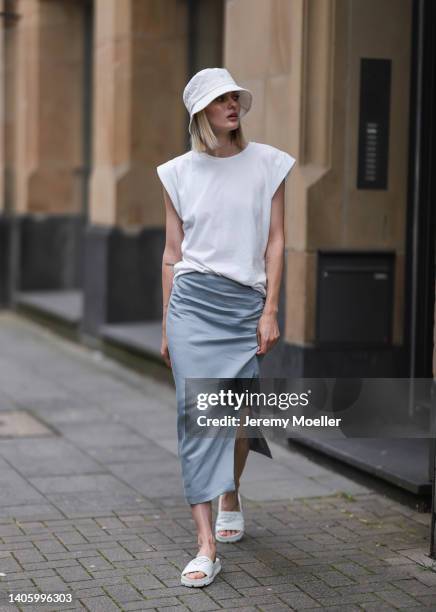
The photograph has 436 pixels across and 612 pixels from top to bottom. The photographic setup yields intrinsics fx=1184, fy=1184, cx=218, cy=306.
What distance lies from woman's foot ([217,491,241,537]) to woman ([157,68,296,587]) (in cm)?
42

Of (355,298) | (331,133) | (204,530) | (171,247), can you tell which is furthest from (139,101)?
(204,530)

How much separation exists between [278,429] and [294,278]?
3.18 feet

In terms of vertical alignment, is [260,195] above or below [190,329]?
above

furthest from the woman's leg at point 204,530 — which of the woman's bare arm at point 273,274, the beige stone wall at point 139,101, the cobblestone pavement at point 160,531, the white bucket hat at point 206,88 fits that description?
the beige stone wall at point 139,101

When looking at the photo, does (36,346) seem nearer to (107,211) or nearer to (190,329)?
(107,211)

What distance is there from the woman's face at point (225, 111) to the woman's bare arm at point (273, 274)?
342 mm

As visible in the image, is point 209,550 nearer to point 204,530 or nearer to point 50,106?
point 204,530

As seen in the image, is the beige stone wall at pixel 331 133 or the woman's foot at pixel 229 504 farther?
the beige stone wall at pixel 331 133

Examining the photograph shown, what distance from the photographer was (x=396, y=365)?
7.55 m

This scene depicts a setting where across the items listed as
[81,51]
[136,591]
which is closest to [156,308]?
[81,51]

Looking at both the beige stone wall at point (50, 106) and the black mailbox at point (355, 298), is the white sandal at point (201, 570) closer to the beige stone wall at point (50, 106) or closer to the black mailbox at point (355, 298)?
the black mailbox at point (355, 298)

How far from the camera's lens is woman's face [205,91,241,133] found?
4938mm

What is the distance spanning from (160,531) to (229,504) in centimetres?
43

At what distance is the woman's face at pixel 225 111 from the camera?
494cm
